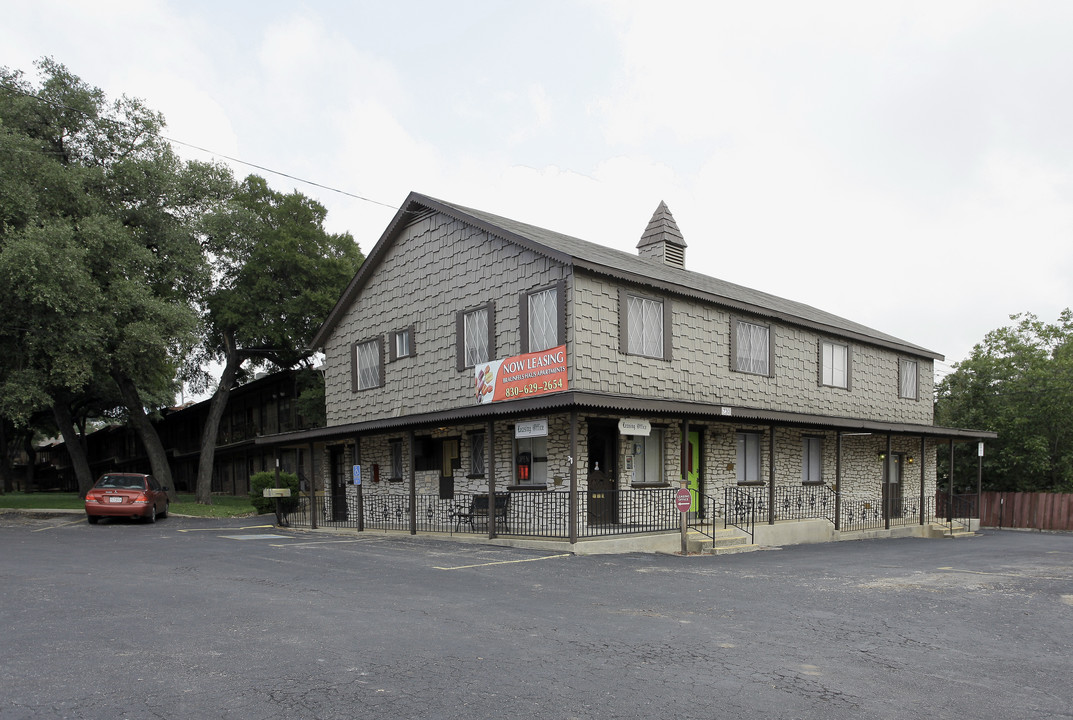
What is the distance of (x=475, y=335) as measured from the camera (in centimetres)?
1886

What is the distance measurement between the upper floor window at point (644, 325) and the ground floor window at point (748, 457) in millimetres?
4160

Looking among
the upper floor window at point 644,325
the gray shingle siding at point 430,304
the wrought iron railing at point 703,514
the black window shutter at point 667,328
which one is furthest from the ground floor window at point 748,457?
the gray shingle siding at point 430,304

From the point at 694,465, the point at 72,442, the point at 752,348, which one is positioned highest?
the point at 752,348

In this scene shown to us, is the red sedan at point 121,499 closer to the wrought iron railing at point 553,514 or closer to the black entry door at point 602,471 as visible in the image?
the wrought iron railing at point 553,514

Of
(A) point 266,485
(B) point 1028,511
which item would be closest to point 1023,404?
(B) point 1028,511

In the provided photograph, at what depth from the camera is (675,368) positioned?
1766 centimetres

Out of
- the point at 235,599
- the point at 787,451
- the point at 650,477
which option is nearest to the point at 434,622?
the point at 235,599

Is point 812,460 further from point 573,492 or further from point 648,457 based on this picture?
point 573,492

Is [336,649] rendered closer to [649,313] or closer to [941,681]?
[941,681]

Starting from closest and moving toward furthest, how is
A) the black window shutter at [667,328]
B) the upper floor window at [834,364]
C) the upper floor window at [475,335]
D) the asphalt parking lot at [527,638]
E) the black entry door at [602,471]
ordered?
the asphalt parking lot at [527,638]
the black entry door at [602,471]
the black window shutter at [667,328]
the upper floor window at [475,335]
the upper floor window at [834,364]

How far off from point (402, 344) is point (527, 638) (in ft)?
50.1

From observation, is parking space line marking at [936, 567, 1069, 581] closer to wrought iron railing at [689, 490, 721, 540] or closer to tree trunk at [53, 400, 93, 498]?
wrought iron railing at [689, 490, 721, 540]

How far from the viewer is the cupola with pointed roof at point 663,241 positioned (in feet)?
80.6

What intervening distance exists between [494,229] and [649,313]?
13.7 ft
